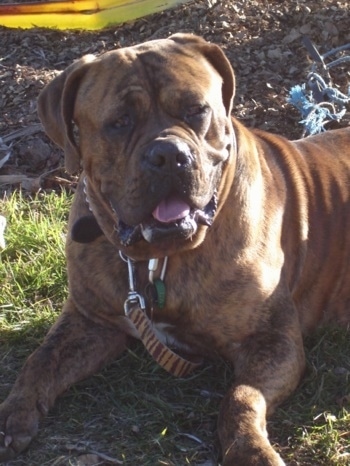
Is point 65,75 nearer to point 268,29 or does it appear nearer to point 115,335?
point 115,335

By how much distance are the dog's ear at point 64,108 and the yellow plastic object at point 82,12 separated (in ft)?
9.61

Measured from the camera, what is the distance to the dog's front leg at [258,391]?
329 centimetres

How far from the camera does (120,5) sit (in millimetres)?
6645

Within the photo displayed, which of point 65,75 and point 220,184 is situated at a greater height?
point 65,75

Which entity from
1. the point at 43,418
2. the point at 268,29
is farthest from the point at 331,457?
the point at 268,29

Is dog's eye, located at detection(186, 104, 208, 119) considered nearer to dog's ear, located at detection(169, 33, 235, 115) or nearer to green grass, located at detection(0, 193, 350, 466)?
dog's ear, located at detection(169, 33, 235, 115)

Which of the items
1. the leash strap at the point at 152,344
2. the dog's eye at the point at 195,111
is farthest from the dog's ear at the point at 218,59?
the leash strap at the point at 152,344

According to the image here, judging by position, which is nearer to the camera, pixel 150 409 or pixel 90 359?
pixel 150 409

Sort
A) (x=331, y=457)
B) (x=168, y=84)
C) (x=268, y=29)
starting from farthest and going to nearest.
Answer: (x=268, y=29)
(x=168, y=84)
(x=331, y=457)

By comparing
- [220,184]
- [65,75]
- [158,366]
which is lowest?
[158,366]

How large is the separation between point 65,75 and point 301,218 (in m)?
1.12

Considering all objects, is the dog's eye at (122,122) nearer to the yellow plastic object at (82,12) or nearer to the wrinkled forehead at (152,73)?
the wrinkled forehead at (152,73)

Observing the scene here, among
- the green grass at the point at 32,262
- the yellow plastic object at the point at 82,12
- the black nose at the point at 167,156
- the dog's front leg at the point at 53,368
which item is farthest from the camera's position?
the yellow plastic object at the point at 82,12

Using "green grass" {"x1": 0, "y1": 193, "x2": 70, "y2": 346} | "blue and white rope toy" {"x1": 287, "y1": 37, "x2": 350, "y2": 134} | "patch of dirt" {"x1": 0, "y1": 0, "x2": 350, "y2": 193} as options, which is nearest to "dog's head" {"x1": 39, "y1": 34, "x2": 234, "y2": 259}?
"green grass" {"x1": 0, "y1": 193, "x2": 70, "y2": 346}
